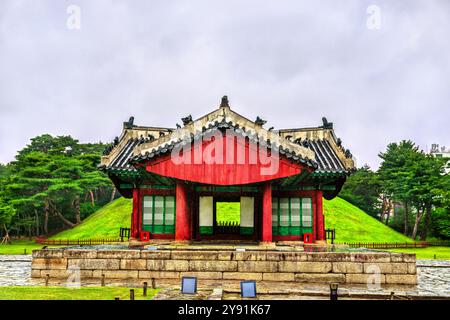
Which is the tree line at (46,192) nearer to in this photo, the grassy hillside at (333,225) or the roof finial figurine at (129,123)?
the grassy hillside at (333,225)

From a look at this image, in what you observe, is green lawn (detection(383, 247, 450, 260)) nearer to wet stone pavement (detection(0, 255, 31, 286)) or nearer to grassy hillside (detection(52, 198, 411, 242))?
grassy hillside (detection(52, 198, 411, 242))

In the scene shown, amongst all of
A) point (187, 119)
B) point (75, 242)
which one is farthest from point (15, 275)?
point (75, 242)

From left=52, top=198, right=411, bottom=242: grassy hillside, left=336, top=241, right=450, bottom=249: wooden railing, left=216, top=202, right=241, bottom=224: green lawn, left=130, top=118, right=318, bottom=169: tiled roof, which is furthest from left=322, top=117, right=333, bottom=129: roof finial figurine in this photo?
left=216, top=202, right=241, bottom=224: green lawn

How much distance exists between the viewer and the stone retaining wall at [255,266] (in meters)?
18.4

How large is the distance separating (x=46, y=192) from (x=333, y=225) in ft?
157

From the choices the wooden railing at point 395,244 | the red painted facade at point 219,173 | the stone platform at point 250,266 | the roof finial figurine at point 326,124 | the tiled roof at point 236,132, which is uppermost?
the roof finial figurine at point 326,124

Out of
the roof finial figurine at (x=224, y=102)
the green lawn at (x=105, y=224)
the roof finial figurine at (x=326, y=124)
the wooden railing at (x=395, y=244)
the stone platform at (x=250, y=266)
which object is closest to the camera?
the stone platform at (x=250, y=266)

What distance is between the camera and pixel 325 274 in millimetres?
18453

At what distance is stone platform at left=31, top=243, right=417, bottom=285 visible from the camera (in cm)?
1838

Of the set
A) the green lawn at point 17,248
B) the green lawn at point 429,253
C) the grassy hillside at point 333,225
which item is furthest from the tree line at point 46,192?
the green lawn at point 429,253

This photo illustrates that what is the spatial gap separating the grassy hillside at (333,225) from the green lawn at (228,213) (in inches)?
585

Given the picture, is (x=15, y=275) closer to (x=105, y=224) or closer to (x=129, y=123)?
(x=129, y=123)

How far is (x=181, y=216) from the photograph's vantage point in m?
22.1
